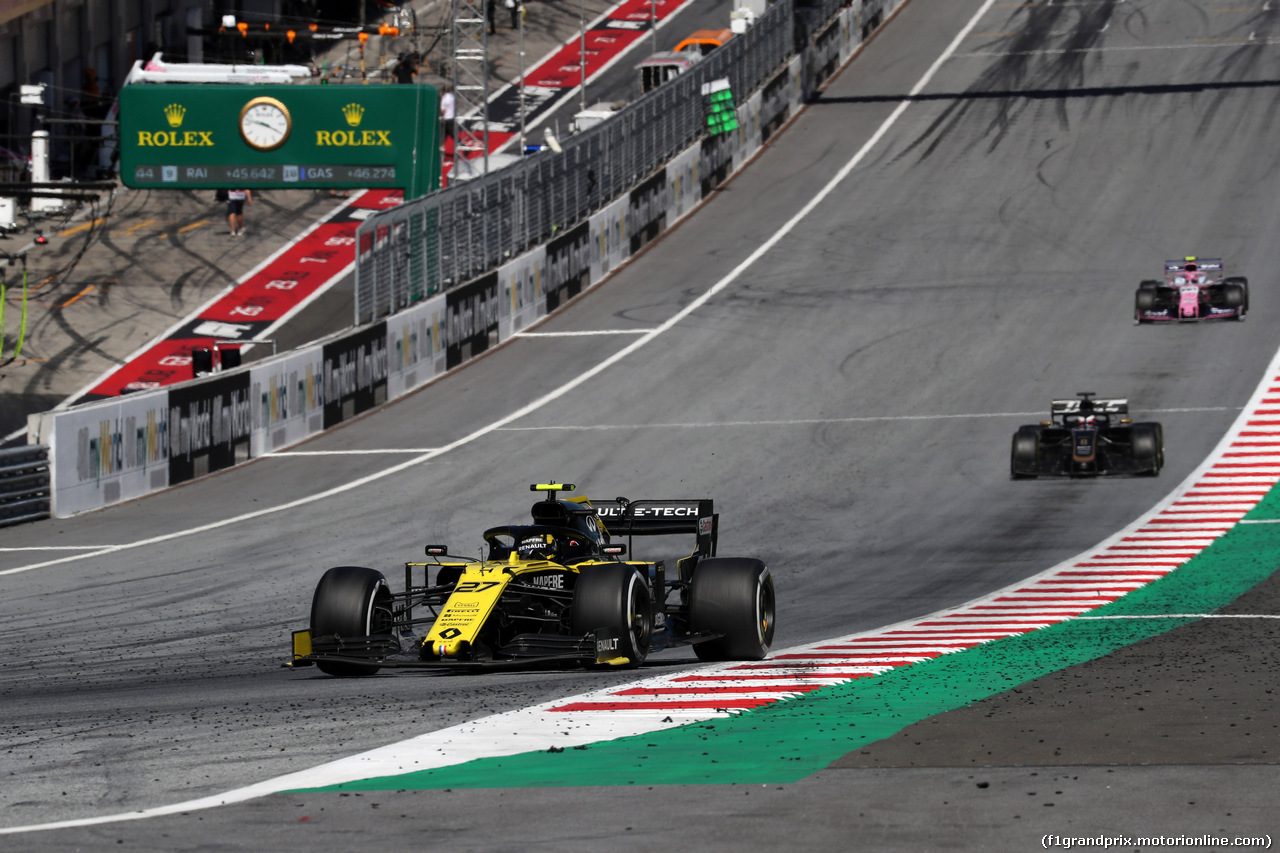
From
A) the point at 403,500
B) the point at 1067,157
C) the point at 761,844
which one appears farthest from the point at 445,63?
the point at 761,844

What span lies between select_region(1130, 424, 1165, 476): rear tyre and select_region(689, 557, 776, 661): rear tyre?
456 inches

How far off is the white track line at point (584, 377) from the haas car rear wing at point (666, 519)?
8.83 metres

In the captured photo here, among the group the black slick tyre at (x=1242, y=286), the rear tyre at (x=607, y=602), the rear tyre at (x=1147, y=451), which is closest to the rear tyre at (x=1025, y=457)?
the rear tyre at (x=1147, y=451)

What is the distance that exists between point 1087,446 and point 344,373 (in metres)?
12.4

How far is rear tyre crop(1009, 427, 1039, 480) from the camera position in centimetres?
2355

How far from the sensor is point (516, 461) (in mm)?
26047

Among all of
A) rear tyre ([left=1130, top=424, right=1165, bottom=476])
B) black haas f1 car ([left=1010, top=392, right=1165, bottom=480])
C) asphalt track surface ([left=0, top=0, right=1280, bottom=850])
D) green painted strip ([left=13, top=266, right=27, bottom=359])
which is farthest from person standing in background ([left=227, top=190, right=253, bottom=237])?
rear tyre ([left=1130, top=424, right=1165, bottom=476])

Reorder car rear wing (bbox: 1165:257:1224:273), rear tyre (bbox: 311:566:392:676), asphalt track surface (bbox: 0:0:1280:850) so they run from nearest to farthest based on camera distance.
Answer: asphalt track surface (bbox: 0:0:1280:850)
rear tyre (bbox: 311:566:392:676)
car rear wing (bbox: 1165:257:1224:273)

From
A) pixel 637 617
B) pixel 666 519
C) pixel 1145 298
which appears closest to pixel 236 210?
pixel 1145 298

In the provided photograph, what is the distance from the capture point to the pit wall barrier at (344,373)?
2391 centimetres

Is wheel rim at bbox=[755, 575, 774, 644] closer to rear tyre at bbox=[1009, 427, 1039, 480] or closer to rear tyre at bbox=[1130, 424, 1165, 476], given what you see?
rear tyre at bbox=[1009, 427, 1039, 480]

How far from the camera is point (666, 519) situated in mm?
13992

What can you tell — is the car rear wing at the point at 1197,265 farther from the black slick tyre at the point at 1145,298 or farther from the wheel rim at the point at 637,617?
the wheel rim at the point at 637,617

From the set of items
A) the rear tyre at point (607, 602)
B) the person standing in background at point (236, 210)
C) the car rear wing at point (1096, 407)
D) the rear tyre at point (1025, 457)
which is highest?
the person standing in background at point (236, 210)
